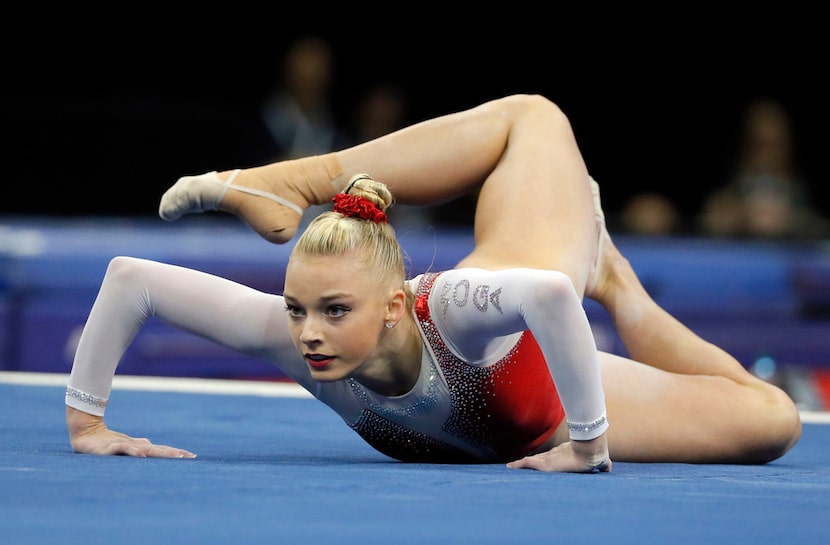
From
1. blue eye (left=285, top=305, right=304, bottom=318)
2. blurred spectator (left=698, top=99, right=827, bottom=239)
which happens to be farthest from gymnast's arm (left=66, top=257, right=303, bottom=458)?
blurred spectator (left=698, top=99, right=827, bottom=239)

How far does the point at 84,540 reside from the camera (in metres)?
1.49

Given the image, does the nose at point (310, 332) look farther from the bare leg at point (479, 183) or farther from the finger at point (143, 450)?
the bare leg at point (479, 183)

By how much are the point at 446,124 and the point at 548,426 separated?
693 millimetres

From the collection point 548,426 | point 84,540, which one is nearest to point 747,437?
point 548,426

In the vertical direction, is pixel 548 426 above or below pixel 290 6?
below

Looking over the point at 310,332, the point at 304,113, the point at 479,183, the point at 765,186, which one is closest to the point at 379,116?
the point at 304,113

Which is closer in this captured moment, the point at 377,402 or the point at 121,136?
the point at 377,402

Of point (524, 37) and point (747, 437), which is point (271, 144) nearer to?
point (524, 37)

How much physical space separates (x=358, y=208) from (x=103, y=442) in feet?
2.11

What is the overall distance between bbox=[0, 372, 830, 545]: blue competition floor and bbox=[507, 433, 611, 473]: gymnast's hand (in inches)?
1.5

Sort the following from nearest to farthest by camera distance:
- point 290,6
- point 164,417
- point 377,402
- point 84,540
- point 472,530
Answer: point 84,540, point 472,530, point 377,402, point 164,417, point 290,6

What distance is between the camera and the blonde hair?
2.18 meters

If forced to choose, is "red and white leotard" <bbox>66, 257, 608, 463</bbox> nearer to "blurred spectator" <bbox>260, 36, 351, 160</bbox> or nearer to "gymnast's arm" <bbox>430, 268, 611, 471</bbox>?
"gymnast's arm" <bbox>430, 268, 611, 471</bbox>

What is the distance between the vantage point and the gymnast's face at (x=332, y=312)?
2150mm
